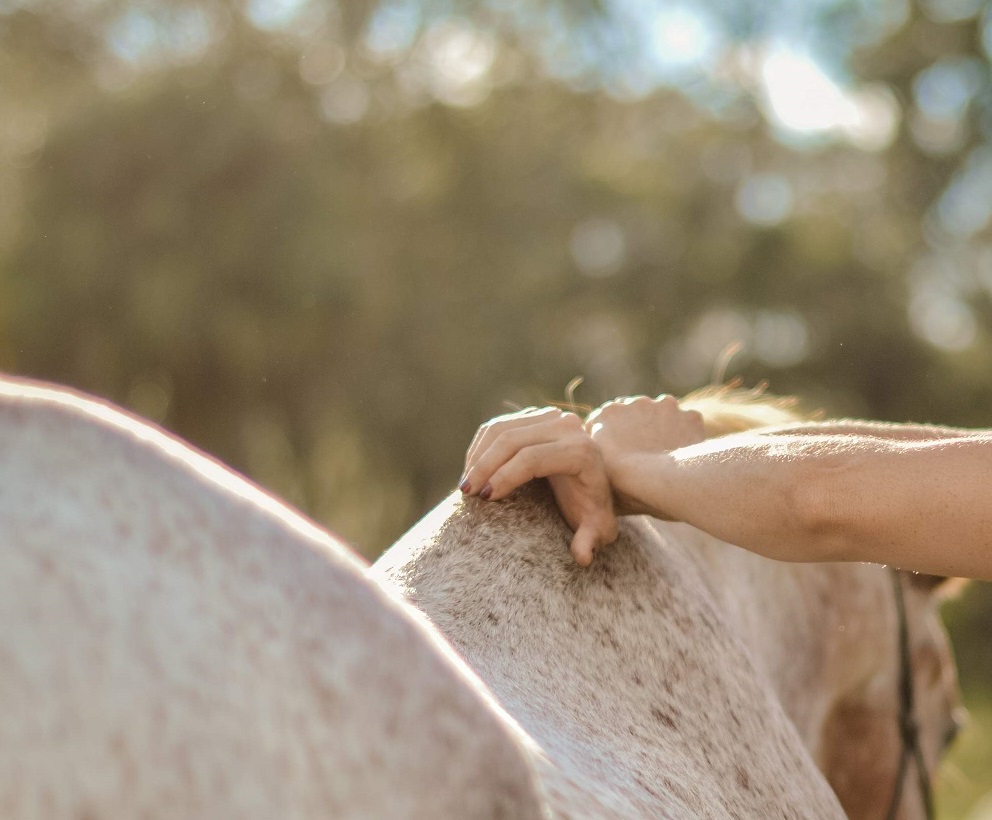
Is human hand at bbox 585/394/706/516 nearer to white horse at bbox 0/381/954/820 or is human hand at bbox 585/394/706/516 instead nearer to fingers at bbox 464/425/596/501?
fingers at bbox 464/425/596/501

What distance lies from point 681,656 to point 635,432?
1.31 feet

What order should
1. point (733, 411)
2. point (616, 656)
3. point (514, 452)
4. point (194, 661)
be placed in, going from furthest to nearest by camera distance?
point (733, 411), point (514, 452), point (616, 656), point (194, 661)

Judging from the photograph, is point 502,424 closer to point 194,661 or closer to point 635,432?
point 635,432

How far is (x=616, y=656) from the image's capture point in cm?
162

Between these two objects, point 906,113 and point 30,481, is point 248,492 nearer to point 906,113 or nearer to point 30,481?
point 30,481

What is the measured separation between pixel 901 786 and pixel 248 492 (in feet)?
6.57

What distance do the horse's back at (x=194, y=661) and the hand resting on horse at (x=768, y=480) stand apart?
674 mm

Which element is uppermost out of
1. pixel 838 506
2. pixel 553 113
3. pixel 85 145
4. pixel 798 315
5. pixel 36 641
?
pixel 85 145

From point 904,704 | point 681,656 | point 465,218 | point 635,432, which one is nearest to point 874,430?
point 635,432

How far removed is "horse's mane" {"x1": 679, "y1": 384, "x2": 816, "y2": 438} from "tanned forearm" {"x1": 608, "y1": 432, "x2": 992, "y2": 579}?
1.80ft

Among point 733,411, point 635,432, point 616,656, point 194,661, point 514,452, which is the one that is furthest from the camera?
point 733,411

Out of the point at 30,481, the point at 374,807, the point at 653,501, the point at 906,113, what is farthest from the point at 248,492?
the point at 906,113

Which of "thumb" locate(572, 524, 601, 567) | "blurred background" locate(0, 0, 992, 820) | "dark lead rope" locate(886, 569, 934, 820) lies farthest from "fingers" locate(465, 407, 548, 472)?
"blurred background" locate(0, 0, 992, 820)

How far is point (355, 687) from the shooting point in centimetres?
91
